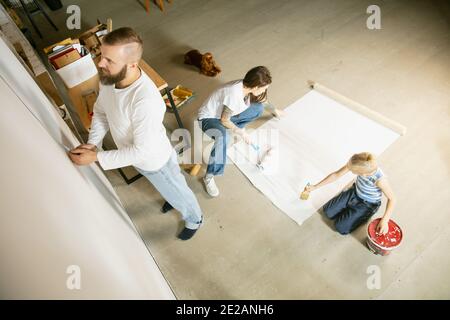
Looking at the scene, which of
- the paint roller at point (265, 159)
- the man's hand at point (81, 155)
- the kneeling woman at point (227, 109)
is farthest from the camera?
the paint roller at point (265, 159)

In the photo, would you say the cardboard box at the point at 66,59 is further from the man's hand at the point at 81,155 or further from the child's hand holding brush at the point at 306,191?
the child's hand holding brush at the point at 306,191

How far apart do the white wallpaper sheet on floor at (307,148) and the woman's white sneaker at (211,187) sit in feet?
1.00

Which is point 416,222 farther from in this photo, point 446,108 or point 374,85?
point 374,85

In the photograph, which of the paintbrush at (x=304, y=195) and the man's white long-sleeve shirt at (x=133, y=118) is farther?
the paintbrush at (x=304, y=195)

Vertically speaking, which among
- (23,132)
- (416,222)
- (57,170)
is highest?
(23,132)

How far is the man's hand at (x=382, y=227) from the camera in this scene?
6.17 feet

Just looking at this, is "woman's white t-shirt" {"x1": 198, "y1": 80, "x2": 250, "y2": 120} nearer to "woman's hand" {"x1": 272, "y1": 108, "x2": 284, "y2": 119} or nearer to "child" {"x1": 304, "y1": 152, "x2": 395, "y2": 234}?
"woman's hand" {"x1": 272, "y1": 108, "x2": 284, "y2": 119}

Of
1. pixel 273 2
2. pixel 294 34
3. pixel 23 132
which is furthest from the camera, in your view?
pixel 273 2

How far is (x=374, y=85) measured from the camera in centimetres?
299

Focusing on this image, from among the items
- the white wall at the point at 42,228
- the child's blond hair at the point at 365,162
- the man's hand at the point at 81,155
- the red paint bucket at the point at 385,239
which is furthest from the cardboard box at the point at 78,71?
the red paint bucket at the point at 385,239

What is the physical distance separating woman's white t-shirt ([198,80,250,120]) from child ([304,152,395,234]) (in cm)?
79

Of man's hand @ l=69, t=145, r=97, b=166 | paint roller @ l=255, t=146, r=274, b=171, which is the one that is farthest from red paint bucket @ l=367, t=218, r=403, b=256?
man's hand @ l=69, t=145, r=97, b=166
